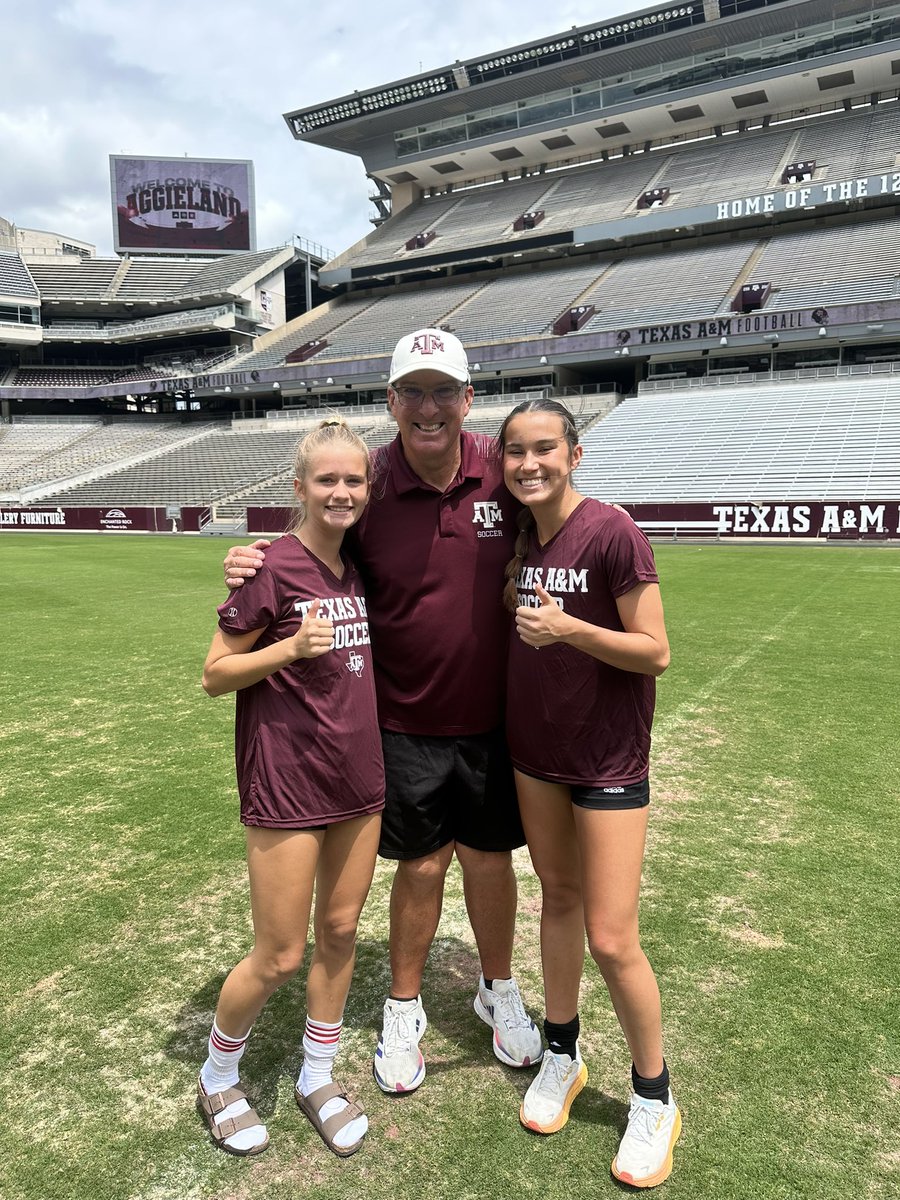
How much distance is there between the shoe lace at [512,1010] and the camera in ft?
9.13

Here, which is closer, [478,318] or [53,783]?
[53,783]

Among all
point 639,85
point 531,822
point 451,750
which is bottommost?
point 531,822

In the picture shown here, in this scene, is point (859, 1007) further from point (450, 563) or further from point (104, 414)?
point (104, 414)

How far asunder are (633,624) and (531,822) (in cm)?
78

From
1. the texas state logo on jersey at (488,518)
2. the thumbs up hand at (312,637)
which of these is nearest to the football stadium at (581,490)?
the thumbs up hand at (312,637)

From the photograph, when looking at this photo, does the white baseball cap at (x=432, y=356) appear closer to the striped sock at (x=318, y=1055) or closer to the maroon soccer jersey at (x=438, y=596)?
the maroon soccer jersey at (x=438, y=596)

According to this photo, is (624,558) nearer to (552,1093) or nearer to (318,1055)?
(552,1093)

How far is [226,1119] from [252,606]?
158 cm

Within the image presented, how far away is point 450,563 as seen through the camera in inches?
106

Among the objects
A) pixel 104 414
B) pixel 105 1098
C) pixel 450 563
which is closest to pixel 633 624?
pixel 450 563

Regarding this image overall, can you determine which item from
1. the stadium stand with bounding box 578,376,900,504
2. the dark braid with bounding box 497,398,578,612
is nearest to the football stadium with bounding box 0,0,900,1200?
the stadium stand with bounding box 578,376,900,504

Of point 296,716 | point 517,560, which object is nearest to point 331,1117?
point 296,716

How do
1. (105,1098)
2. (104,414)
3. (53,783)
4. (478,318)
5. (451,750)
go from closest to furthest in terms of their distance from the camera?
(105,1098), (451,750), (53,783), (478,318), (104,414)

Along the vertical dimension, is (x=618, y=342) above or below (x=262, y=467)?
above
